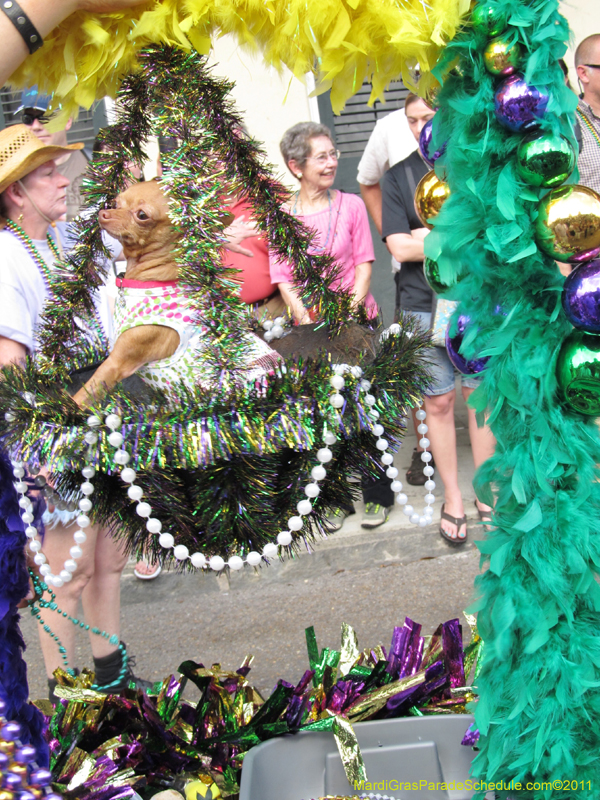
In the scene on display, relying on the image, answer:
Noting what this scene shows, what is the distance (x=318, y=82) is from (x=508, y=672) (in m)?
0.94

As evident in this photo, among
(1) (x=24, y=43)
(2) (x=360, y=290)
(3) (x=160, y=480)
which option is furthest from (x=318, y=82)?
(2) (x=360, y=290)

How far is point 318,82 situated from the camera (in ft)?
3.44

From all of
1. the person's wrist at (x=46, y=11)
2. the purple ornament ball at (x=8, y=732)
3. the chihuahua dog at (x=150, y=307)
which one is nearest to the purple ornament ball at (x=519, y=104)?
the chihuahua dog at (x=150, y=307)

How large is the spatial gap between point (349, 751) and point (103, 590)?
122 centimetres

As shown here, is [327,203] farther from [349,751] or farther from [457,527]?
[349,751]

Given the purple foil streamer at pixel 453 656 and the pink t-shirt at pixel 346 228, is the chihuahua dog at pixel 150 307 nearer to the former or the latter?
the purple foil streamer at pixel 453 656

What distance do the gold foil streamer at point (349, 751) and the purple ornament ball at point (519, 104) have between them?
3.59 feet

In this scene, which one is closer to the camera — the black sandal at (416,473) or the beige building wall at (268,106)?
the black sandal at (416,473)

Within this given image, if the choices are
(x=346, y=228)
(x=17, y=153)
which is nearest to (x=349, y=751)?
(x=17, y=153)

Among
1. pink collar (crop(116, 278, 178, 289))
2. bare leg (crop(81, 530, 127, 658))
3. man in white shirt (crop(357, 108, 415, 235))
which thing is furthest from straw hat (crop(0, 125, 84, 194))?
man in white shirt (crop(357, 108, 415, 235))

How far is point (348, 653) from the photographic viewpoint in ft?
5.56

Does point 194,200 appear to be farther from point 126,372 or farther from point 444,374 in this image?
point 444,374

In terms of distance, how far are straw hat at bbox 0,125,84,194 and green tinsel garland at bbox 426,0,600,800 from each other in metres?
1.28

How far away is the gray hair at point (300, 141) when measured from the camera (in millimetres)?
2588
